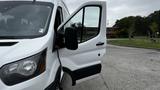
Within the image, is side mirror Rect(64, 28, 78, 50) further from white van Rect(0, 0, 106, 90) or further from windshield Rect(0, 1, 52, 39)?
windshield Rect(0, 1, 52, 39)

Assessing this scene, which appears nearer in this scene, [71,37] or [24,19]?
[71,37]

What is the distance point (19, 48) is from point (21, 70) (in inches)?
12.8

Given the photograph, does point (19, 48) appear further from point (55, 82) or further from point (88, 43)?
point (88, 43)

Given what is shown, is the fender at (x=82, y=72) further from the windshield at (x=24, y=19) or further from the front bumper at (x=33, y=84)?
the front bumper at (x=33, y=84)

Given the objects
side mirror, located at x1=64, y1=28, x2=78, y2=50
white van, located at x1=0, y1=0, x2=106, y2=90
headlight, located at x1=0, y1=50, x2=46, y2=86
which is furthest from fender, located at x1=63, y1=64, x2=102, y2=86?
headlight, located at x1=0, y1=50, x2=46, y2=86

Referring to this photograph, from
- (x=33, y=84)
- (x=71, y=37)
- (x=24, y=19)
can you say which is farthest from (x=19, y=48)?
(x=24, y=19)

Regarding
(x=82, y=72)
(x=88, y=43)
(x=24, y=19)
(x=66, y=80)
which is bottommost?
(x=66, y=80)

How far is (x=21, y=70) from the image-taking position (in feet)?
11.6

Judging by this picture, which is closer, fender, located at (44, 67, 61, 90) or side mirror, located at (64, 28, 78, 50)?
fender, located at (44, 67, 61, 90)

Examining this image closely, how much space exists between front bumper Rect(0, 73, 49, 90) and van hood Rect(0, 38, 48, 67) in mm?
276

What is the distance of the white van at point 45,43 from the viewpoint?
3.55m

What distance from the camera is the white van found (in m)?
3.55

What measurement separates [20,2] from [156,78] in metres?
5.87

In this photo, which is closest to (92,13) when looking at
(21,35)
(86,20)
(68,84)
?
(86,20)
